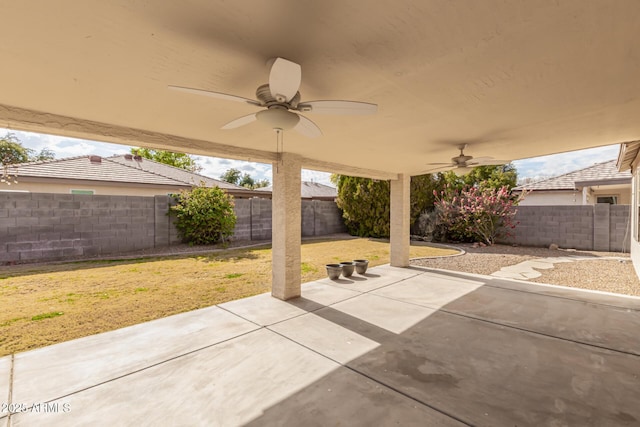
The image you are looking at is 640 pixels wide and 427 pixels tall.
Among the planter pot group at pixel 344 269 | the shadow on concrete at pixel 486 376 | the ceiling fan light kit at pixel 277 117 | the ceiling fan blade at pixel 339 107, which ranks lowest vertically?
the shadow on concrete at pixel 486 376

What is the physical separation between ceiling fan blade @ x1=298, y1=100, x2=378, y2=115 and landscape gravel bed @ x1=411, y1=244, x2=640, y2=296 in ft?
20.4

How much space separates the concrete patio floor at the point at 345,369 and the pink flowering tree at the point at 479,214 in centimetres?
670

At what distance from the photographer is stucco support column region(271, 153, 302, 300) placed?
5.16 meters

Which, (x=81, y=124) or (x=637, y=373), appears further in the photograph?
(x=81, y=124)

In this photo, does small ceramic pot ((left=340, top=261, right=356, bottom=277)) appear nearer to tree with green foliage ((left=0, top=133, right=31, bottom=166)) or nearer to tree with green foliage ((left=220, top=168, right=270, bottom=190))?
tree with green foliage ((left=0, top=133, right=31, bottom=166))

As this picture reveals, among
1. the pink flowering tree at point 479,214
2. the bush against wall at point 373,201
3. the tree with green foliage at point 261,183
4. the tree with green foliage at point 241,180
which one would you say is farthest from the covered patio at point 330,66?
the tree with green foliage at point 261,183

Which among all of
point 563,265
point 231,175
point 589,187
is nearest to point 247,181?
point 231,175

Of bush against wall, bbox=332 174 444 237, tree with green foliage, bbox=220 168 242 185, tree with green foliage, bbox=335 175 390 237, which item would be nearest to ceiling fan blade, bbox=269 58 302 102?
bush against wall, bbox=332 174 444 237

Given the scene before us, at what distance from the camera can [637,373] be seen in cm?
285

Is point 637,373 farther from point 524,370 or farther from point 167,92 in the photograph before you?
point 167,92

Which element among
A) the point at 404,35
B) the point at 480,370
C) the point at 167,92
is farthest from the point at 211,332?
the point at 404,35

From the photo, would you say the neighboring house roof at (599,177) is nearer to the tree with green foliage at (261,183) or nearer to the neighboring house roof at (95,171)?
the neighboring house roof at (95,171)

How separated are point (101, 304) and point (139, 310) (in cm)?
81

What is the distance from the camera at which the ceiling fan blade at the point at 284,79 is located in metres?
1.88
